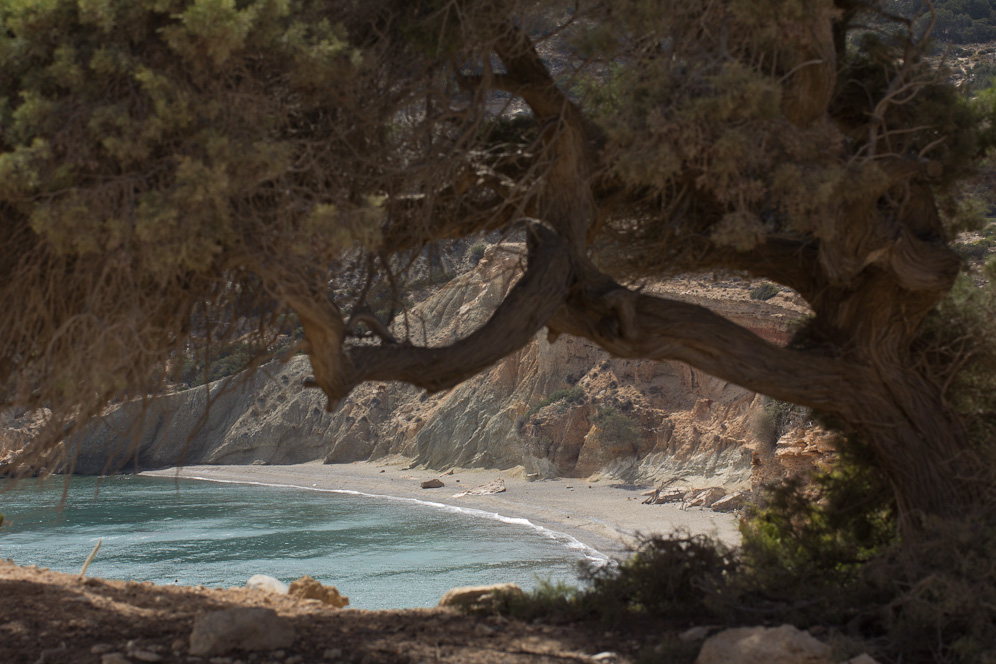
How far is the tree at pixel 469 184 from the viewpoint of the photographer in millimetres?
4562

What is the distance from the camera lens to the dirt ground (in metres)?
5.50

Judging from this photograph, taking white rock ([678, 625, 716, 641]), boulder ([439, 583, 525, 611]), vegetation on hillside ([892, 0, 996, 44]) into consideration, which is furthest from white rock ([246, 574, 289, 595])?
vegetation on hillside ([892, 0, 996, 44])

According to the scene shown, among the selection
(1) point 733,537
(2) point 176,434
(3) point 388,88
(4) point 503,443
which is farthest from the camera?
(2) point 176,434

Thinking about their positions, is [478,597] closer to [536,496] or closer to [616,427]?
[536,496]

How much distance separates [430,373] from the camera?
221 inches

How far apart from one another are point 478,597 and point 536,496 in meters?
22.7

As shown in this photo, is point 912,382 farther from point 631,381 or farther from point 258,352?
point 631,381

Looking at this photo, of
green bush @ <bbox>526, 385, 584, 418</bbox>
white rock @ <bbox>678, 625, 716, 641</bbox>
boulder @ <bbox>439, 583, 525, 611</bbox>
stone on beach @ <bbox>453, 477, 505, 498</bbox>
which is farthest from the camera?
green bush @ <bbox>526, 385, 584, 418</bbox>

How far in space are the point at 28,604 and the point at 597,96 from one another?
5.67 m

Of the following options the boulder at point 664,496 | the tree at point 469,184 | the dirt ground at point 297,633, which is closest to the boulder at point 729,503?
the boulder at point 664,496

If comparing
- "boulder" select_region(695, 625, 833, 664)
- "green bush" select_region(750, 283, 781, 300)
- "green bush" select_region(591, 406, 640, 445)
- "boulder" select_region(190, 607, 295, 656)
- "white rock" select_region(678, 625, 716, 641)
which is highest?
"green bush" select_region(750, 283, 781, 300)

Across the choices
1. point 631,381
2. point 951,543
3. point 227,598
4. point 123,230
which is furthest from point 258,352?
point 631,381

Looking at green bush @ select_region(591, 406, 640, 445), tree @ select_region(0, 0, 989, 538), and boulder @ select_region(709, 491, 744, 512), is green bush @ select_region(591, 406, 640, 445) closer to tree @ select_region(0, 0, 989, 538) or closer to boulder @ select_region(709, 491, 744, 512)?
boulder @ select_region(709, 491, 744, 512)

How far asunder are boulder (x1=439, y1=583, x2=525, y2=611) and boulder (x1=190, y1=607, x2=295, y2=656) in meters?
1.78
